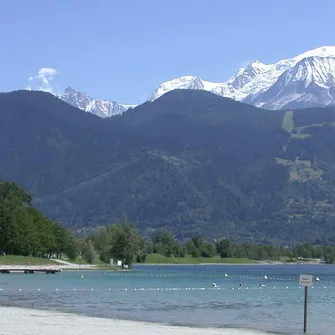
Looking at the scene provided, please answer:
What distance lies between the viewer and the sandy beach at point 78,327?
146 ft

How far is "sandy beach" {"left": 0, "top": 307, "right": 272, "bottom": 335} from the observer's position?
4447cm

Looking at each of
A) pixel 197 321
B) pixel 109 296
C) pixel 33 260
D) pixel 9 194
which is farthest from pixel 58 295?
pixel 9 194

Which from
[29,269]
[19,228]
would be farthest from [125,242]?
[29,269]

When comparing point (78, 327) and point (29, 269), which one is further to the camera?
point (29, 269)

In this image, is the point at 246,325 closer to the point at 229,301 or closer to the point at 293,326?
the point at 293,326

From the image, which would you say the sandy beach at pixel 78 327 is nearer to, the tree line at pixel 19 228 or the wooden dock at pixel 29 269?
the wooden dock at pixel 29 269

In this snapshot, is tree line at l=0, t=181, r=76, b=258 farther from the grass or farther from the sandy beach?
the sandy beach

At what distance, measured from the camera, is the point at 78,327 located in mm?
47719

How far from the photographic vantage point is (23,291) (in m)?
93.5

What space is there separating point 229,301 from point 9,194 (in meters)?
113

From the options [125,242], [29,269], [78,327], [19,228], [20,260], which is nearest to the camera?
[78,327]

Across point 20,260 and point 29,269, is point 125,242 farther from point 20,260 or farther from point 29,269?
point 29,269

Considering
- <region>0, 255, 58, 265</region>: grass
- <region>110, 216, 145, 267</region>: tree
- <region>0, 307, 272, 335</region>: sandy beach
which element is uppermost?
<region>110, 216, 145, 267</region>: tree

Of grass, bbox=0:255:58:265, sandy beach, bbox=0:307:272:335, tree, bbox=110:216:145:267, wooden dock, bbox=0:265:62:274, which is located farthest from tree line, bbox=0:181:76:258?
sandy beach, bbox=0:307:272:335
